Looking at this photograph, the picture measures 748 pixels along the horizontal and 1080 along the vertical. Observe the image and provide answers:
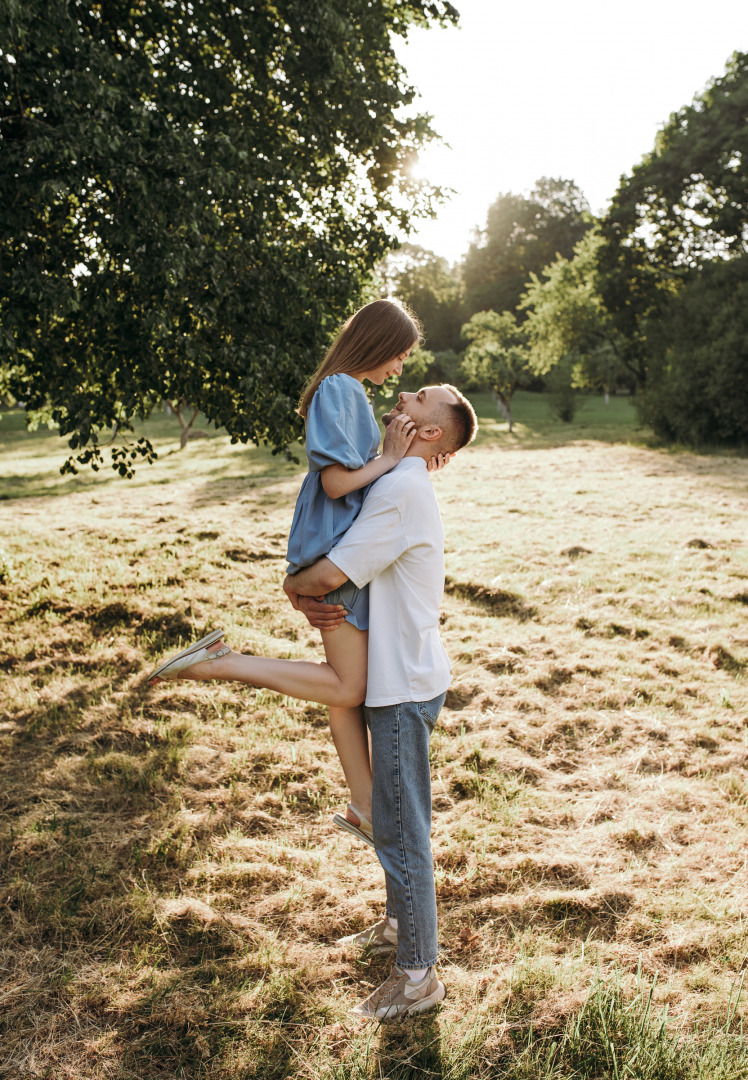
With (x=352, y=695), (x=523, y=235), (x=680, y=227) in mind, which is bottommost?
(x=352, y=695)

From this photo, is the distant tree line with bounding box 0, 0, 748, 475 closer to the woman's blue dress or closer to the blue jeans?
the woman's blue dress

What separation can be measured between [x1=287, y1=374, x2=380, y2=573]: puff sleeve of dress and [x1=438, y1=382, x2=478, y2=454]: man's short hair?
0.82 feet

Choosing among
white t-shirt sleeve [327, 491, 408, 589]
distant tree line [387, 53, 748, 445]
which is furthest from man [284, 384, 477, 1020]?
distant tree line [387, 53, 748, 445]

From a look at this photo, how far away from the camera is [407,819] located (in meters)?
2.34

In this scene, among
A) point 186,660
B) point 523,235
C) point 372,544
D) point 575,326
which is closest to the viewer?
point 372,544

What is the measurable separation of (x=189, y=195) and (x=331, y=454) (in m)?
3.58

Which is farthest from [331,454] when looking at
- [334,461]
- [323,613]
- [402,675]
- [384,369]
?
[402,675]

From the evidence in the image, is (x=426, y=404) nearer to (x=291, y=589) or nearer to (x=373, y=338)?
(x=373, y=338)

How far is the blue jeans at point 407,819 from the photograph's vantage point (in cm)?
234

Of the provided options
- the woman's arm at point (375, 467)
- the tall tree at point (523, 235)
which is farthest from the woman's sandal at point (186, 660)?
the tall tree at point (523, 235)

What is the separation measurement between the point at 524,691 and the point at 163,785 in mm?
2634

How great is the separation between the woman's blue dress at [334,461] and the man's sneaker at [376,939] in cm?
129

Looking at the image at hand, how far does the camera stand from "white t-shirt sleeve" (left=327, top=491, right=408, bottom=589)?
7.46 feet

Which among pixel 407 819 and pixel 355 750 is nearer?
pixel 407 819
